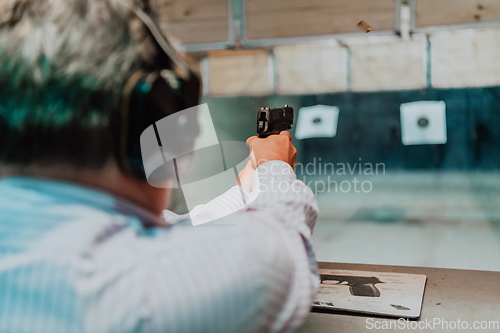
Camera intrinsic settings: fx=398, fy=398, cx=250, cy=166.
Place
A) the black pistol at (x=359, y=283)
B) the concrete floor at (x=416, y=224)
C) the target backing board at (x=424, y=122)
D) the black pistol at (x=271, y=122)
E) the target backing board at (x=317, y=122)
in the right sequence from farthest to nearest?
the target backing board at (x=317, y=122) < the target backing board at (x=424, y=122) < the concrete floor at (x=416, y=224) < the black pistol at (x=359, y=283) < the black pistol at (x=271, y=122)

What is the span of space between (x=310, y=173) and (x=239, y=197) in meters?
5.23

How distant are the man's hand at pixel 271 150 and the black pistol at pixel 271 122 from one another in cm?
9

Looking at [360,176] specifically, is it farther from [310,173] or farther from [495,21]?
[495,21]

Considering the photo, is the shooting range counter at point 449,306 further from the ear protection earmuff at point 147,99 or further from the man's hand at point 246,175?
the ear protection earmuff at point 147,99

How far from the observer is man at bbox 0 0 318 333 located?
0.27m

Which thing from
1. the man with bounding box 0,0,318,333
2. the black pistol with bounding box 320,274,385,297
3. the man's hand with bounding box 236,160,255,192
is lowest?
the black pistol with bounding box 320,274,385,297

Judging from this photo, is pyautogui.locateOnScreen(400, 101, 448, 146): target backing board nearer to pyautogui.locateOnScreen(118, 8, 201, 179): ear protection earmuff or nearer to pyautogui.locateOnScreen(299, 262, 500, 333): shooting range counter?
pyautogui.locateOnScreen(299, 262, 500, 333): shooting range counter

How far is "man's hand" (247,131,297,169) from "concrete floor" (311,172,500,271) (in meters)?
1.56

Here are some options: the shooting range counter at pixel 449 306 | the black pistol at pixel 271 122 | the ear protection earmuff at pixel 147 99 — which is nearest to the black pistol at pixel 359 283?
the shooting range counter at pixel 449 306

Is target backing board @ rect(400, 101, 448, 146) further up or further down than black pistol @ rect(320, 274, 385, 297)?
further down

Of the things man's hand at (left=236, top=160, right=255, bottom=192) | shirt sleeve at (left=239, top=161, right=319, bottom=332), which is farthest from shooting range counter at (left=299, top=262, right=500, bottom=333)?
shirt sleeve at (left=239, top=161, right=319, bottom=332)

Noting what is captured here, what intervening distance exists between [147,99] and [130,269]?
14cm

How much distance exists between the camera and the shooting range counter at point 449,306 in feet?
3.03

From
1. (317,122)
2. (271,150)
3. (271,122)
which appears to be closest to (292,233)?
(271,150)
